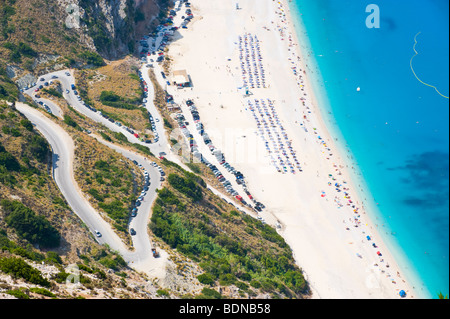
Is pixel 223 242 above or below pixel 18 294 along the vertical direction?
below

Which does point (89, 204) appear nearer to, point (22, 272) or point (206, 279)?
point (206, 279)

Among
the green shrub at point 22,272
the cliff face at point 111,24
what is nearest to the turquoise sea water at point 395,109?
the cliff face at point 111,24

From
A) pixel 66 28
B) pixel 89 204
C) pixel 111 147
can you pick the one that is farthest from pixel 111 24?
pixel 89 204

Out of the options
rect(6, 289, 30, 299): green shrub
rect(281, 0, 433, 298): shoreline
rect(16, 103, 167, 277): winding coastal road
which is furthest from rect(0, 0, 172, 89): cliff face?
rect(6, 289, 30, 299): green shrub

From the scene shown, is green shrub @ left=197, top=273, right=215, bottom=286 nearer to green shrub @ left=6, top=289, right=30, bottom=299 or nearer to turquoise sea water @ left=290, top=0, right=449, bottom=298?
green shrub @ left=6, top=289, right=30, bottom=299

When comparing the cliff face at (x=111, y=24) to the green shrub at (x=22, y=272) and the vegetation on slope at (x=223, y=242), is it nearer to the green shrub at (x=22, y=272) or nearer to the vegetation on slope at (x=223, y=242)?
the vegetation on slope at (x=223, y=242)

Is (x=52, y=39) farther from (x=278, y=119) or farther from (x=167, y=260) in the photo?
(x=167, y=260)
